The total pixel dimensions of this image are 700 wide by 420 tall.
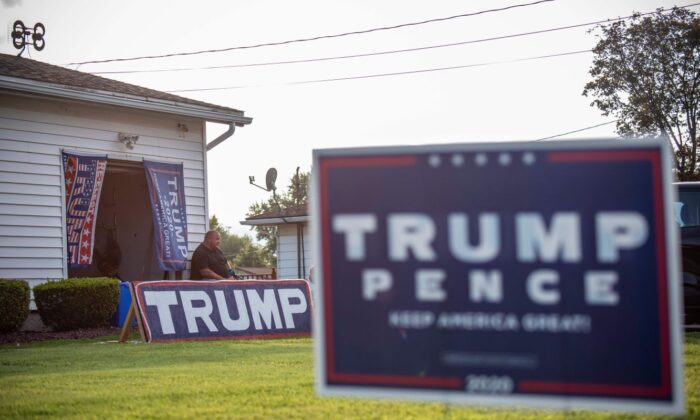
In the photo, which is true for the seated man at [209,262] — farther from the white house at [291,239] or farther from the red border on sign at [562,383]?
the white house at [291,239]

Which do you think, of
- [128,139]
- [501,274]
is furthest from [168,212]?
[501,274]

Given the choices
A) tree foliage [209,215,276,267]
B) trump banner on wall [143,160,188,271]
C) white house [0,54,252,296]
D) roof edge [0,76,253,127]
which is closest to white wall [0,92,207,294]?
white house [0,54,252,296]

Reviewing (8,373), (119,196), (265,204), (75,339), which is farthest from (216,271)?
(265,204)

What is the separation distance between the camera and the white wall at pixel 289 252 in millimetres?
37056

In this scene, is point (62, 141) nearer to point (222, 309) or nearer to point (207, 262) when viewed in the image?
point (207, 262)

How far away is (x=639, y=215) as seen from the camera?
148 inches

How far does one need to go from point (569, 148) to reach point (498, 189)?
34cm

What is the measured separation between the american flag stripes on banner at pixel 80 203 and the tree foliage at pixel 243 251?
42435mm

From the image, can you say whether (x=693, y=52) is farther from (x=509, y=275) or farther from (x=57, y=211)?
(x=509, y=275)

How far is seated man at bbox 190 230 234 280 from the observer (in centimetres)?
1505

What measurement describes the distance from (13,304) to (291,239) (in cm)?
2278

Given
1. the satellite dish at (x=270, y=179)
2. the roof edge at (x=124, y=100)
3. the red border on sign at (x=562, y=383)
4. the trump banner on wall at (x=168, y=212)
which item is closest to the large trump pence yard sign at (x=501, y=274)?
the red border on sign at (x=562, y=383)

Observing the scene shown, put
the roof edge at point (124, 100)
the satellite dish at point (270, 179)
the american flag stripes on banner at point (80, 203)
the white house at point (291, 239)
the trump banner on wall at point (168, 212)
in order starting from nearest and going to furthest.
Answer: the roof edge at point (124, 100) < the american flag stripes on banner at point (80, 203) < the trump banner on wall at point (168, 212) < the satellite dish at point (270, 179) < the white house at point (291, 239)

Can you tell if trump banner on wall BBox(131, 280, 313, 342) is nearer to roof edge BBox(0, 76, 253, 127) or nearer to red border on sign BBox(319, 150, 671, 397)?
roof edge BBox(0, 76, 253, 127)
